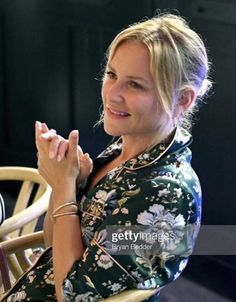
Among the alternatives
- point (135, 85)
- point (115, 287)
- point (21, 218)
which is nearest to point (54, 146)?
point (135, 85)

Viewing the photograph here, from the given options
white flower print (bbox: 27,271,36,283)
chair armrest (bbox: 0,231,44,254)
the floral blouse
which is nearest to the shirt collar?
the floral blouse

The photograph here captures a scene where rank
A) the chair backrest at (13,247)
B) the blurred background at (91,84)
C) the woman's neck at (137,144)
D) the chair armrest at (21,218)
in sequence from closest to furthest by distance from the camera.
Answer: the woman's neck at (137,144), the chair backrest at (13,247), the chair armrest at (21,218), the blurred background at (91,84)

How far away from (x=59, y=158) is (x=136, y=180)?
0.66 ft

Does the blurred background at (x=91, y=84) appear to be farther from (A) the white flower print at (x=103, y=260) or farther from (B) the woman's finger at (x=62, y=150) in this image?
(A) the white flower print at (x=103, y=260)

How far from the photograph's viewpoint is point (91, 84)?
7.79 ft

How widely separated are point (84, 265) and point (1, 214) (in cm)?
48

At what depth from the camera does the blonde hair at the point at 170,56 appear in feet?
3.37

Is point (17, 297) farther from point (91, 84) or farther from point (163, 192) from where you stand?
point (91, 84)

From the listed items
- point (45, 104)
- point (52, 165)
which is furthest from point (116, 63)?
point (45, 104)

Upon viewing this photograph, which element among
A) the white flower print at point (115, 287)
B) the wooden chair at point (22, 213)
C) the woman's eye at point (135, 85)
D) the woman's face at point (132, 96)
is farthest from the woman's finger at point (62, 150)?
the wooden chair at point (22, 213)

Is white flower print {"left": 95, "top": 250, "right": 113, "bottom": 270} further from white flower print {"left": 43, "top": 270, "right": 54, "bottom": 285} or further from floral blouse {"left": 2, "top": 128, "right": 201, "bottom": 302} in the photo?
white flower print {"left": 43, "top": 270, "right": 54, "bottom": 285}

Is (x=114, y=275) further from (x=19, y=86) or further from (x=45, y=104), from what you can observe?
(x=19, y=86)

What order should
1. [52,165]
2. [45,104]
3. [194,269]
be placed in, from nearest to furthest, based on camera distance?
[52,165] → [194,269] → [45,104]

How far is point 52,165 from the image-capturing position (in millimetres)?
1154
